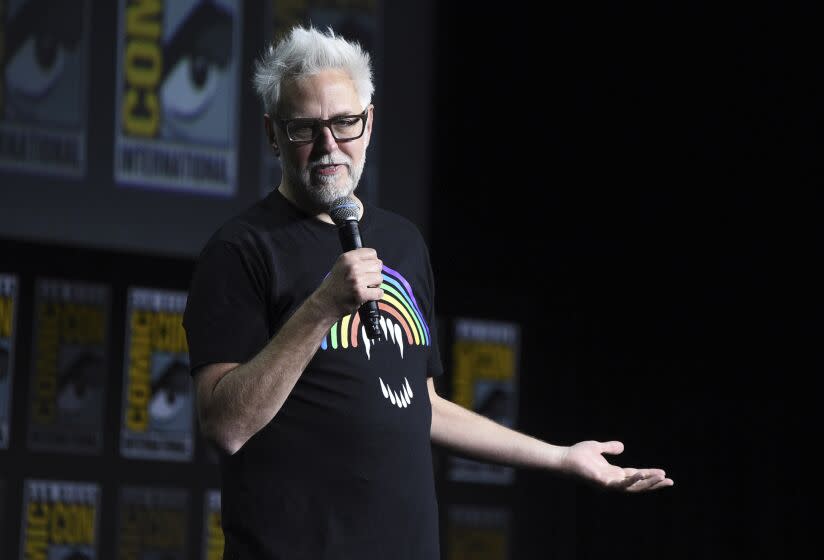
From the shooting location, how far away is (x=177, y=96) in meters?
3.34

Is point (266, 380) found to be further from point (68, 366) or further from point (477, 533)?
point (477, 533)

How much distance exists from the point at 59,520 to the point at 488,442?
1.76m

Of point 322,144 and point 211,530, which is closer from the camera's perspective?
point 322,144

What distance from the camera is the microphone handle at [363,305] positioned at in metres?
1.37

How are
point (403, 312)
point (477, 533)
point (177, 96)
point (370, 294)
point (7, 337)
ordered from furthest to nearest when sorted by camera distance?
point (477, 533) → point (177, 96) → point (7, 337) → point (403, 312) → point (370, 294)

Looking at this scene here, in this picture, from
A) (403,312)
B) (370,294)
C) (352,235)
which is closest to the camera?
(370,294)

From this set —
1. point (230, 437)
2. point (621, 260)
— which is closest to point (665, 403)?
point (621, 260)

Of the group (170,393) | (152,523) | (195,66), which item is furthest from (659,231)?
(152,523)

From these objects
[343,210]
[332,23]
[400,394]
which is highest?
[332,23]

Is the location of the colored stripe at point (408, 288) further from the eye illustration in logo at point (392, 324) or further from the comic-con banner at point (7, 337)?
the comic-con banner at point (7, 337)

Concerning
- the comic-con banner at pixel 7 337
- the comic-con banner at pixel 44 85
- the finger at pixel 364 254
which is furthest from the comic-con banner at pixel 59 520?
the finger at pixel 364 254

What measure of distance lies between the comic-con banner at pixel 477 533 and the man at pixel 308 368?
6.63ft

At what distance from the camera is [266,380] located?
4.40 ft

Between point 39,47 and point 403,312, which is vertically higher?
point 39,47
